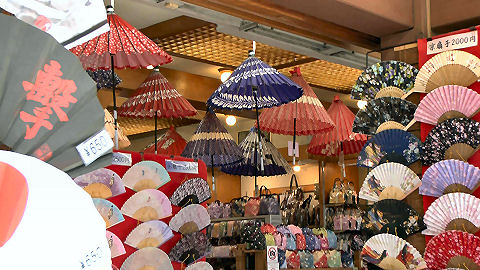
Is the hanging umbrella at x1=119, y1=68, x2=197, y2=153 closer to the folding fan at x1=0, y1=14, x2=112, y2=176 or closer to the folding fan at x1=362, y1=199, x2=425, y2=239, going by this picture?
the folding fan at x1=362, y1=199, x2=425, y2=239

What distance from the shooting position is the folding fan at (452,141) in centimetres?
339

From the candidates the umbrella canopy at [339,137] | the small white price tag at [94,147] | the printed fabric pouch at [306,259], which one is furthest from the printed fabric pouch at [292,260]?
the small white price tag at [94,147]

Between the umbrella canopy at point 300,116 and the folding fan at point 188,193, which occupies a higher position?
the umbrella canopy at point 300,116

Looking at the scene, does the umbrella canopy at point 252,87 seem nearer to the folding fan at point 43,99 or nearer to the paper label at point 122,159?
the paper label at point 122,159

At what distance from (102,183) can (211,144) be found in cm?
220

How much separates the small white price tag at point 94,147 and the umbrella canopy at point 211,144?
3.60 metres

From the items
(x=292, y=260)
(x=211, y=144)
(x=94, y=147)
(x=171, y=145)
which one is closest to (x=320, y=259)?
(x=292, y=260)

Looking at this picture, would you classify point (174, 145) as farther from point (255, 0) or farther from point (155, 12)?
point (255, 0)

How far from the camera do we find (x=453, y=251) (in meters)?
3.32

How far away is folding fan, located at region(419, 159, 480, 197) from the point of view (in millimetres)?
3361

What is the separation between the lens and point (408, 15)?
403cm

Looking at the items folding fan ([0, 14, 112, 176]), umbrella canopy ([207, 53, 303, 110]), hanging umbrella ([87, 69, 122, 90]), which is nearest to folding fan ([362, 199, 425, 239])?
umbrella canopy ([207, 53, 303, 110])

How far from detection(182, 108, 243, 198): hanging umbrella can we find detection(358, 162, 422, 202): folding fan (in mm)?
1784

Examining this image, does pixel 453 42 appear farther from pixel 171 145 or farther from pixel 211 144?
pixel 171 145
